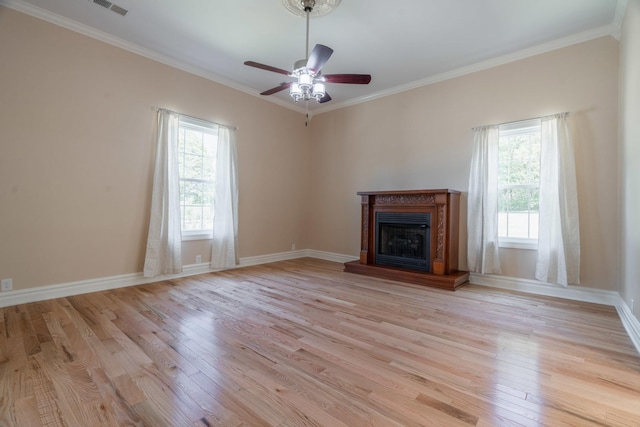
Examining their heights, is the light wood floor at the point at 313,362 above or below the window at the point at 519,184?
below

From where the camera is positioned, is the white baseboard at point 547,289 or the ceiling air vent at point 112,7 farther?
the white baseboard at point 547,289

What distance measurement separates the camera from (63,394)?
1.62 m

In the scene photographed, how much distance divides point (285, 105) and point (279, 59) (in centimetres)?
172

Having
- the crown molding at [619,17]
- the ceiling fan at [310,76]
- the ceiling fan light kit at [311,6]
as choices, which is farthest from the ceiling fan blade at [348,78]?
the crown molding at [619,17]

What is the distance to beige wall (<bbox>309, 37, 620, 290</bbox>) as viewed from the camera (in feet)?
11.0

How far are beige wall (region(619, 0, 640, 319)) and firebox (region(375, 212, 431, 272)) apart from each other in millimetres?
1996

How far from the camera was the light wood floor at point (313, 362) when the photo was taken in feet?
4.92

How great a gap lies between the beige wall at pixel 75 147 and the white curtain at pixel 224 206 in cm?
24

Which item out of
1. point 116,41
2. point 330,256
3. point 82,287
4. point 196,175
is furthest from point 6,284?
point 330,256

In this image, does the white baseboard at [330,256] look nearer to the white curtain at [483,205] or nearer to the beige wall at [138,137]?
the beige wall at [138,137]

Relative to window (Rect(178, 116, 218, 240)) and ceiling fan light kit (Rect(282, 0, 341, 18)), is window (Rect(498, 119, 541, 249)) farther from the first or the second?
window (Rect(178, 116, 218, 240))

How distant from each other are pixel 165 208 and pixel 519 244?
4917 mm

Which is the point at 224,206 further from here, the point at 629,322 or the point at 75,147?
the point at 629,322

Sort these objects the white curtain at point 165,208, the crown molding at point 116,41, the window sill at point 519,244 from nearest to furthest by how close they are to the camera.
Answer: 1. the crown molding at point 116,41
2. the window sill at point 519,244
3. the white curtain at point 165,208
